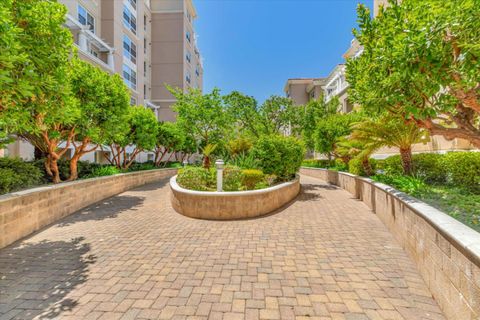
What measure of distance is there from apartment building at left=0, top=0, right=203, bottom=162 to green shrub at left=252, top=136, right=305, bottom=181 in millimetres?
11010

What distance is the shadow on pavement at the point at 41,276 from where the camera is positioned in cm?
303

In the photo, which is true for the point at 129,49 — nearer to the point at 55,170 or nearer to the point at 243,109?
the point at 243,109

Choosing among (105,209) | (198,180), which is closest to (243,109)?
(198,180)

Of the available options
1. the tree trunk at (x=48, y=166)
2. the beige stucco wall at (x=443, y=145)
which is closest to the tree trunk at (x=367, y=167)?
the beige stucco wall at (x=443, y=145)

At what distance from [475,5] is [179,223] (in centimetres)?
761

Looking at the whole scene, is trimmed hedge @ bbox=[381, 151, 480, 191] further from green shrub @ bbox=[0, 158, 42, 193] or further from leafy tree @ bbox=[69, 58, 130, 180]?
green shrub @ bbox=[0, 158, 42, 193]

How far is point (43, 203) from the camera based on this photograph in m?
6.40

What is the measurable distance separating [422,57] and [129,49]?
30.2 metres

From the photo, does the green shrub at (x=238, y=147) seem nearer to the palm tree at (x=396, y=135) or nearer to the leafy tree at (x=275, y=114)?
the leafy tree at (x=275, y=114)

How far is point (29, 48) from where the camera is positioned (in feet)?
15.8

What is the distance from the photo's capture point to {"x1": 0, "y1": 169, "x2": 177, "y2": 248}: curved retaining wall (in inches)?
203

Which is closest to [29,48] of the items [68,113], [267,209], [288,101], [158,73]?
[68,113]

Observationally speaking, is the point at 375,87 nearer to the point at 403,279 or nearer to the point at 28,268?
the point at 403,279

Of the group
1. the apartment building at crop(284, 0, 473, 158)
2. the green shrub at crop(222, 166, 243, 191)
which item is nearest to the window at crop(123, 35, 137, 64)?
the apartment building at crop(284, 0, 473, 158)
